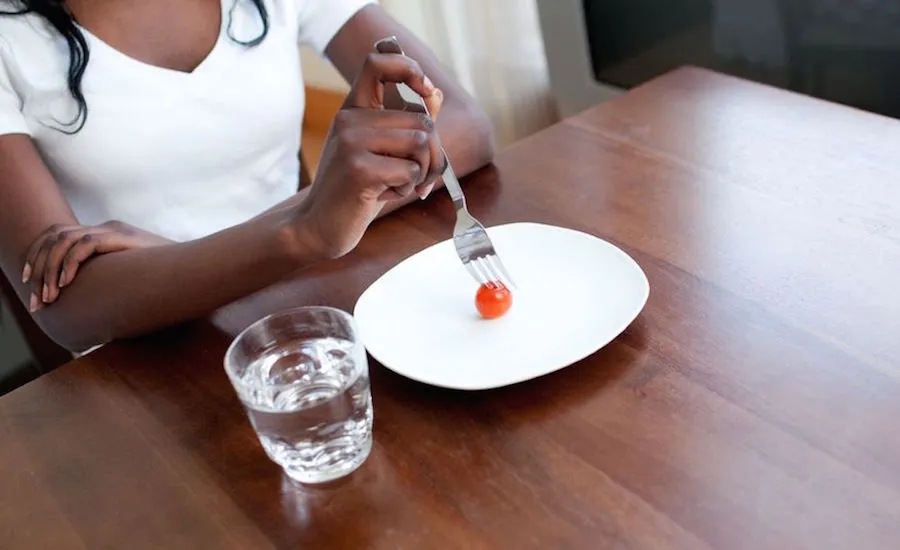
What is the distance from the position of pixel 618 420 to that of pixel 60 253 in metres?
0.59

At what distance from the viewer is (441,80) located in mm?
1131

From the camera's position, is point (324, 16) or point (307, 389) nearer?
point (307, 389)

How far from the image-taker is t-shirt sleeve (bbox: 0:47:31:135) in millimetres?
1041

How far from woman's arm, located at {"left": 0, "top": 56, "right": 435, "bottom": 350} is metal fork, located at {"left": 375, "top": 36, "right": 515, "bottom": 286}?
0.02 meters

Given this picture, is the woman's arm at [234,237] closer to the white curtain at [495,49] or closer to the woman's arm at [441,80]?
the woman's arm at [441,80]

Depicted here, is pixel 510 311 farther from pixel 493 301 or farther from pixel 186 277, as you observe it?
pixel 186 277

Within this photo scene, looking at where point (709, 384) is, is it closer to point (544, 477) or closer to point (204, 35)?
point (544, 477)

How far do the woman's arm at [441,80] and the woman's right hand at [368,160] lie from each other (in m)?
0.20

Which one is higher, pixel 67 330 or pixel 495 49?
pixel 67 330

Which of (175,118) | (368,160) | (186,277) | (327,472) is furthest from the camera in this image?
(175,118)

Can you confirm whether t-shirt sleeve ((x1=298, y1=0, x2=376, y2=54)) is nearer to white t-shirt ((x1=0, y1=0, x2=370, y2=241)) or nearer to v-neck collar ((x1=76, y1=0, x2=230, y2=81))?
white t-shirt ((x1=0, y1=0, x2=370, y2=241))

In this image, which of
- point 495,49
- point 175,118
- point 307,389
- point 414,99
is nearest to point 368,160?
point 414,99

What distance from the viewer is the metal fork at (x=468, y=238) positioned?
33.1 inches

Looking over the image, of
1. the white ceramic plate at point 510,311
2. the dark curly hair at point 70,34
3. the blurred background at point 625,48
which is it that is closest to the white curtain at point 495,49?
the blurred background at point 625,48
